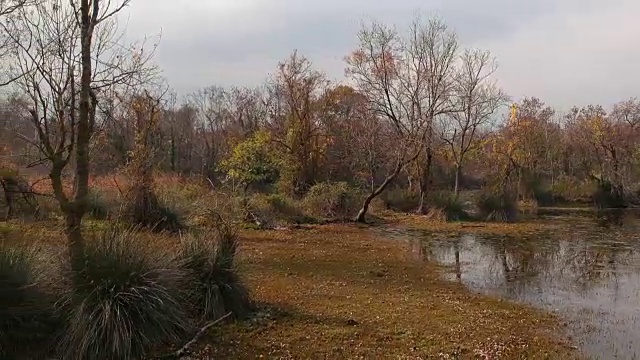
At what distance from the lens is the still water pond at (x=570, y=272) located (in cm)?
948

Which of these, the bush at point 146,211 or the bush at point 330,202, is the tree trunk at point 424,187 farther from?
the bush at point 146,211

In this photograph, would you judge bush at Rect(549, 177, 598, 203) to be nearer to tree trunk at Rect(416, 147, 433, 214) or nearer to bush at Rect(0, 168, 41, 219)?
tree trunk at Rect(416, 147, 433, 214)

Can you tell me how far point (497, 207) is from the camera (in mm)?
27938

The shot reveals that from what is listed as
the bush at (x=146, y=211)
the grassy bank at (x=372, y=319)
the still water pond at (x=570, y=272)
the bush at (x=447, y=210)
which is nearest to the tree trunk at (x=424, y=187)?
the bush at (x=447, y=210)

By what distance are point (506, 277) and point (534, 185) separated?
92.0 feet

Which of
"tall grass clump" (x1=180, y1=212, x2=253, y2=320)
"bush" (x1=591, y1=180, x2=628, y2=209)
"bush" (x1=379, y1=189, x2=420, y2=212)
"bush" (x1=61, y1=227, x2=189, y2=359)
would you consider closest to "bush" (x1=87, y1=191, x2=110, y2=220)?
"tall grass clump" (x1=180, y1=212, x2=253, y2=320)

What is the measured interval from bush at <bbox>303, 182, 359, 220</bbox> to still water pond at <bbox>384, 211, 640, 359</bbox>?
4.58 m

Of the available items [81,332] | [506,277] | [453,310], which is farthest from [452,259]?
[81,332]

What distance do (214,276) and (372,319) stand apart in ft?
8.89

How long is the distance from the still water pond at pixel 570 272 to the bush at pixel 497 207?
243 centimetres

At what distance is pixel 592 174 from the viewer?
1662 inches

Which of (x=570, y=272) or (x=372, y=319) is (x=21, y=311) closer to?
(x=372, y=319)

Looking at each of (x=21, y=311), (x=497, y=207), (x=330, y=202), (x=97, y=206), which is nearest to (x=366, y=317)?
(x=21, y=311)

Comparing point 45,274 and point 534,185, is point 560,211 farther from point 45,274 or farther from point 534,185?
point 45,274
